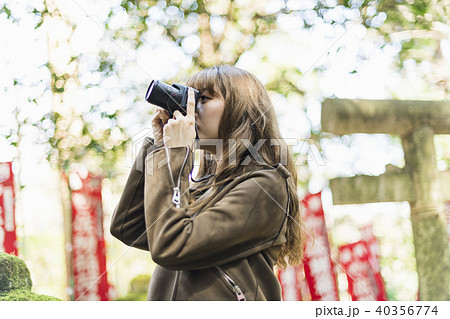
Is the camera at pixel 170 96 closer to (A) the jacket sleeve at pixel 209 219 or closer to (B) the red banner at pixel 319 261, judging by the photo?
(A) the jacket sleeve at pixel 209 219

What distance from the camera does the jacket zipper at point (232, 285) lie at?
80cm

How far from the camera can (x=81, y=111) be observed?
3.03 meters

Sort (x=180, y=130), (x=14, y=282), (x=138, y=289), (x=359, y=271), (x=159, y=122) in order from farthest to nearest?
(x=138, y=289) < (x=359, y=271) < (x=14, y=282) < (x=159, y=122) < (x=180, y=130)

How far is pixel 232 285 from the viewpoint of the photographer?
31.8 inches

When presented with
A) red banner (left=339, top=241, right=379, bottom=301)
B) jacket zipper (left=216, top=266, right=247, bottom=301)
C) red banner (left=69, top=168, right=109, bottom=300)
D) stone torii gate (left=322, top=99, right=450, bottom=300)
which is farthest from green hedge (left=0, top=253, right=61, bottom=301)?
red banner (left=339, top=241, right=379, bottom=301)

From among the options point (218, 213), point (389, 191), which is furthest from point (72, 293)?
point (218, 213)

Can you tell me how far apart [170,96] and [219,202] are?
0.25 meters

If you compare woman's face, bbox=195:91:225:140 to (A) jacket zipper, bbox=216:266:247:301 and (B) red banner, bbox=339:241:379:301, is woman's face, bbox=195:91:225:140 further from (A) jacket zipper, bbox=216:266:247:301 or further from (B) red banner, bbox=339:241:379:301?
(B) red banner, bbox=339:241:379:301

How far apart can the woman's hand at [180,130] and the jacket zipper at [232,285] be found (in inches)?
9.8
